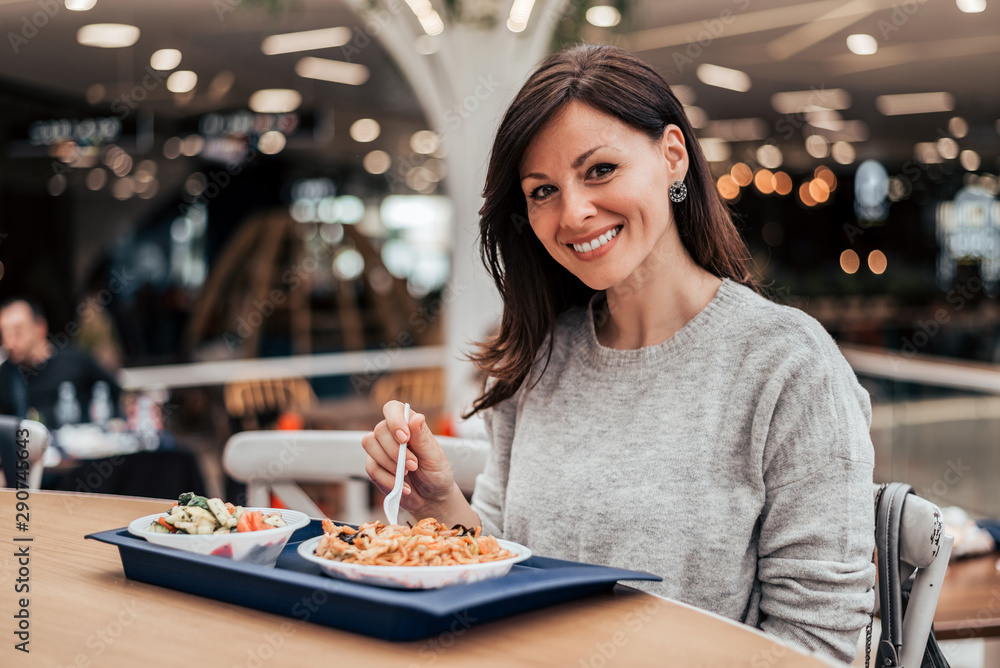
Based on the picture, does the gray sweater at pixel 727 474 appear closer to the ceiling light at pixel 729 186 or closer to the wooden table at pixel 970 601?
the wooden table at pixel 970 601

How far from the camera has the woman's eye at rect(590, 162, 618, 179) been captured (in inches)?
51.6

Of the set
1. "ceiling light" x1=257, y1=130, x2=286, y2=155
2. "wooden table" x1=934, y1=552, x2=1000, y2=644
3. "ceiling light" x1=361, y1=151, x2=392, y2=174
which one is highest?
"ceiling light" x1=361, y1=151, x2=392, y2=174

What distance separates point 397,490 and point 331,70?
7.97 meters

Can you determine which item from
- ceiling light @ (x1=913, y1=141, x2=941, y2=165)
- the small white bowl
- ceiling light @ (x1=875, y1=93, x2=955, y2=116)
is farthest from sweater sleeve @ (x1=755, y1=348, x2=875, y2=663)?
ceiling light @ (x1=913, y1=141, x2=941, y2=165)

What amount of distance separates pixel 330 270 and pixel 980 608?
31.3 feet

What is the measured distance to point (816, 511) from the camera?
1.20 metres

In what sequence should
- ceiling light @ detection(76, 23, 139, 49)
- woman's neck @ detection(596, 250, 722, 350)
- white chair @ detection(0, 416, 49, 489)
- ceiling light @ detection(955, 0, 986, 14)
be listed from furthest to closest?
ceiling light @ detection(76, 23, 139, 49) < ceiling light @ detection(955, 0, 986, 14) < white chair @ detection(0, 416, 49, 489) < woman's neck @ detection(596, 250, 722, 350)

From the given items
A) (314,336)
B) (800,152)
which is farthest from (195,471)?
(800,152)

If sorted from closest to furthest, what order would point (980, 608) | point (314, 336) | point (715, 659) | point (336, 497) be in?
point (715, 659)
point (980, 608)
point (336, 497)
point (314, 336)

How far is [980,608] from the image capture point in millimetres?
1990

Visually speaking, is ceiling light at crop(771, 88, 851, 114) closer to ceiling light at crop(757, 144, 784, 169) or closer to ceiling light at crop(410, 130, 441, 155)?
ceiling light at crop(757, 144, 784, 169)

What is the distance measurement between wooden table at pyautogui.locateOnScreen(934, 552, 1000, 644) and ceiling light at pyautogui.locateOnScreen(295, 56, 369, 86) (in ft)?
22.9

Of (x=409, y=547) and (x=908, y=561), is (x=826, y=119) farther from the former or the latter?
(x=409, y=547)

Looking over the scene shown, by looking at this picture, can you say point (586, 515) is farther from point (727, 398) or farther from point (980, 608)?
point (980, 608)
